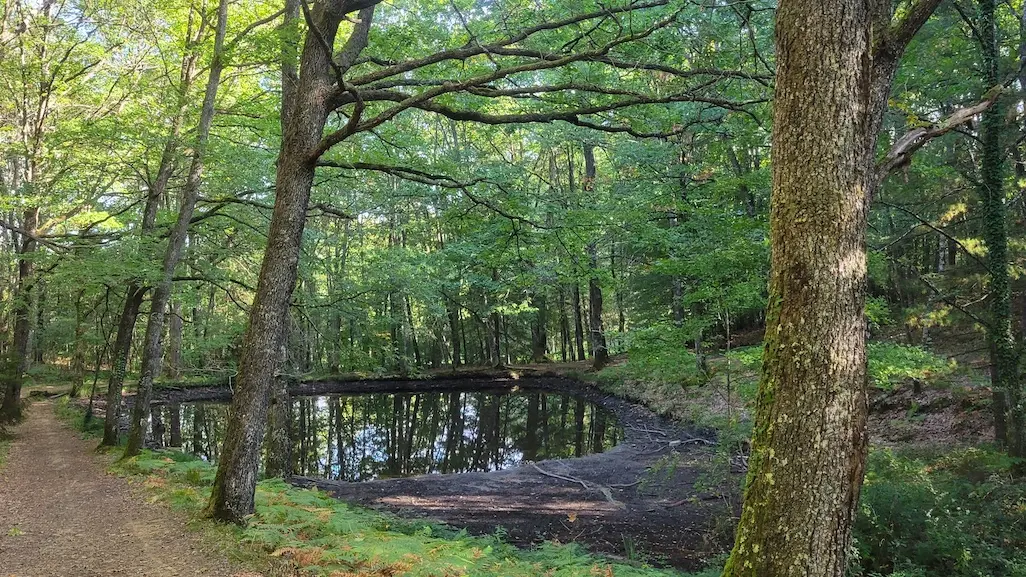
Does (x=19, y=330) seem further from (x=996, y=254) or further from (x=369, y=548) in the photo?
(x=996, y=254)

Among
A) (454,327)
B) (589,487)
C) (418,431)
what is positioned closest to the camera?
(589,487)

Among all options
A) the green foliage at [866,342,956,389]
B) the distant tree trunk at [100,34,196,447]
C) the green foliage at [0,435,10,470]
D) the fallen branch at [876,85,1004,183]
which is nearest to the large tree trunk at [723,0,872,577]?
the fallen branch at [876,85,1004,183]

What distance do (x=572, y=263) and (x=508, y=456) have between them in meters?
8.56

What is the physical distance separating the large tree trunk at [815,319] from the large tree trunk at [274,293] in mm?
4624

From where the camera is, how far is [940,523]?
600cm

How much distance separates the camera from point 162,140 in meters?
9.95

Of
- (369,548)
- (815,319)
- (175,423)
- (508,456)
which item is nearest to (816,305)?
(815,319)

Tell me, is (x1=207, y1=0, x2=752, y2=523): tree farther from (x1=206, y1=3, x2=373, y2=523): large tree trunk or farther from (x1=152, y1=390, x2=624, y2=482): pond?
(x1=152, y1=390, x2=624, y2=482): pond

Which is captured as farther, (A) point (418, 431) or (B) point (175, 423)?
(A) point (418, 431)

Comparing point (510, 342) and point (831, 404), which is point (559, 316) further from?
point (831, 404)

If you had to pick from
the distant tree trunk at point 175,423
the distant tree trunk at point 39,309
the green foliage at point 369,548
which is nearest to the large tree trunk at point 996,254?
the green foliage at point 369,548

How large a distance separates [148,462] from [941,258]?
66.7ft

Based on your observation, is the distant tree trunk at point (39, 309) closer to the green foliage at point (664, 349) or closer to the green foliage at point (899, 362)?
the green foliage at point (664, 349)

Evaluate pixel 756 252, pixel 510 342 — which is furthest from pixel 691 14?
pixel 510 342
